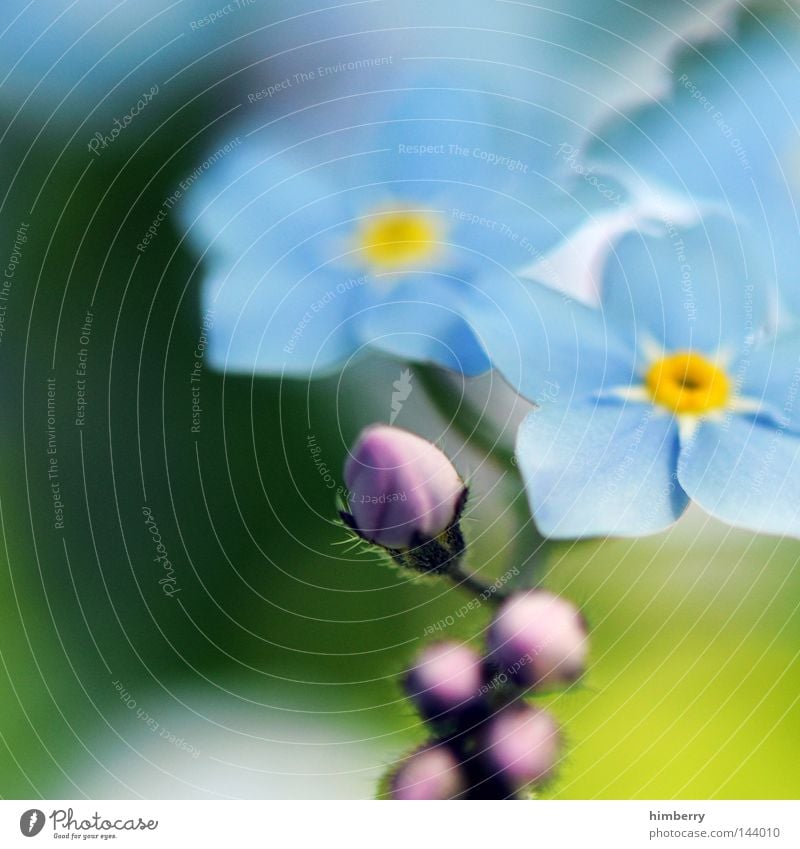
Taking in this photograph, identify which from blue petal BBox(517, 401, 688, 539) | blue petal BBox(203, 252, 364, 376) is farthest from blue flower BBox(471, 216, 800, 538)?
blue petal BBox(203, 252, 364, 376)

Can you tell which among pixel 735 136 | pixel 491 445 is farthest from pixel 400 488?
pixel 735 136

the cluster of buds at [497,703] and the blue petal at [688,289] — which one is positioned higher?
the blue petal at [688,289]

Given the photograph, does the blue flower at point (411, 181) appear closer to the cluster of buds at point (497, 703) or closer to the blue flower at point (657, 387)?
the blue flower at point (657, 387)

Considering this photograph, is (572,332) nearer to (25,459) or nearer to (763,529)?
(763,529)

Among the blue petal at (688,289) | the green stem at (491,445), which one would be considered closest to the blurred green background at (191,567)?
the green stem at (491,445)

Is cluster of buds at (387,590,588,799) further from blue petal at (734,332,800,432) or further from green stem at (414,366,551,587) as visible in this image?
blue petal at (734,332,800,432)

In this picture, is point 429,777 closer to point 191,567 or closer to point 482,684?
point 482,684
